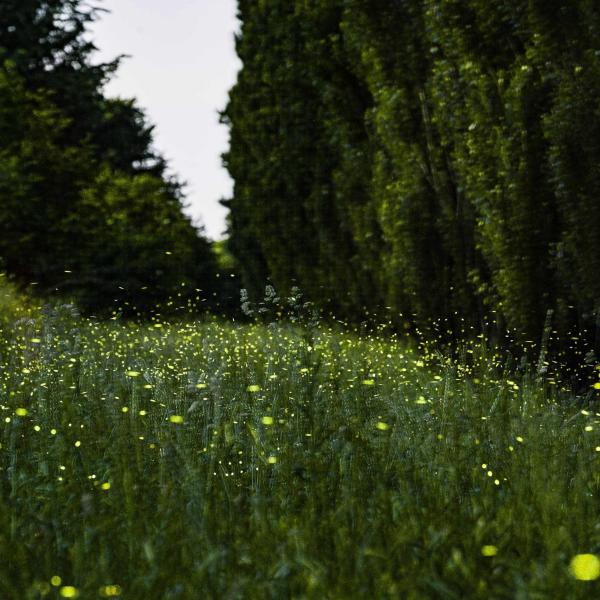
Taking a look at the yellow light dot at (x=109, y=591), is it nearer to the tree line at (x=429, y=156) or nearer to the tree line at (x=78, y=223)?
the tree line at (x=429, y=156)

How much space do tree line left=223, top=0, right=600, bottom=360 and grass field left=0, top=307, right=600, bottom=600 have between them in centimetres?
219

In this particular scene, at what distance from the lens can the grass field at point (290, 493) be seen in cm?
234

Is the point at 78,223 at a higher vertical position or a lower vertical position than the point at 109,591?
higher

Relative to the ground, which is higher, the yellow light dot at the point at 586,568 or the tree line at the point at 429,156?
the tree line at the point at 429,156

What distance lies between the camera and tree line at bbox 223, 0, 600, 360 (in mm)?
6707

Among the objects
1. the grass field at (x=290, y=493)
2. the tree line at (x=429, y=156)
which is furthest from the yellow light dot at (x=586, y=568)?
the tree line at (x=429, y=156)

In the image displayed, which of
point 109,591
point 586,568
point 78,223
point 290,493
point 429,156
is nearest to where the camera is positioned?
point 586,568

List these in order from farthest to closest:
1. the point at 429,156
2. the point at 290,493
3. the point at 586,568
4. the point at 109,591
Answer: the point at 429,156
the point at 290,493
the point at 109,591
the point at 586,568

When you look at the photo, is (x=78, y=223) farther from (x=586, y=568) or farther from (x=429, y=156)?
(x=586, y=568)

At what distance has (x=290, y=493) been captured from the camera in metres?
3.30

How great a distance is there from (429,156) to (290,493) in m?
6.12

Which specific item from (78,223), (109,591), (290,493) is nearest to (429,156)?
(290,493)

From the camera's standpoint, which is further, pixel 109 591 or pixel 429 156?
pixel 429 156

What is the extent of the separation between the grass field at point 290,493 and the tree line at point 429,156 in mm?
2188
